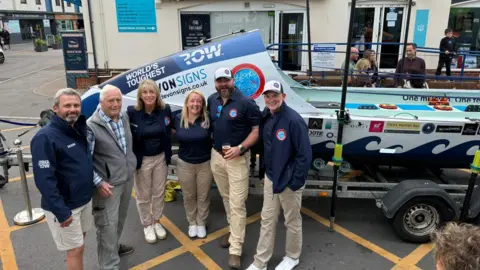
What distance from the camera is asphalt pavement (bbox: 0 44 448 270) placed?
12.5 ft

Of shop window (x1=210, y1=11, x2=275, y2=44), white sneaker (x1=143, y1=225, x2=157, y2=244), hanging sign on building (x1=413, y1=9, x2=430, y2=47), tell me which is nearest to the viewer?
white sneaker (x1=143, y1=225, x2=157, y2=244)

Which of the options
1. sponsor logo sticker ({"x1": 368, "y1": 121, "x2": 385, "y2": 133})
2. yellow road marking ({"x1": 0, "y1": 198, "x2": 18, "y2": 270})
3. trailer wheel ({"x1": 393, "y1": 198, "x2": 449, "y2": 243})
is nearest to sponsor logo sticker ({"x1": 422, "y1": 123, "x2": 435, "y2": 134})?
sponsor logo sticker ({"x1": 368, "y1": 121, "x2": 385, "y2": 133})

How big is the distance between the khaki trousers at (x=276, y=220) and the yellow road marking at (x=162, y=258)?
34.7 inches

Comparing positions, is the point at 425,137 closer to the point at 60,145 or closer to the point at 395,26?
the point at 60,145

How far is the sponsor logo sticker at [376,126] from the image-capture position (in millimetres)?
4250

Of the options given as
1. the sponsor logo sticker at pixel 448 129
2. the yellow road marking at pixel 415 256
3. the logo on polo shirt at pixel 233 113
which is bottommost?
the yellow road marking at pixel 415 256

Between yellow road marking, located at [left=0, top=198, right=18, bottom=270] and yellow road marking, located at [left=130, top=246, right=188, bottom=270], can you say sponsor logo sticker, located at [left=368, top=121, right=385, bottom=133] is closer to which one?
yellow road marking, located at [left=130, top=246, right=188, bottom=270]

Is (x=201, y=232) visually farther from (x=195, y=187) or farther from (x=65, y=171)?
(x=65, y=171)

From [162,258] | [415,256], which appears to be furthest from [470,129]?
[162,258]

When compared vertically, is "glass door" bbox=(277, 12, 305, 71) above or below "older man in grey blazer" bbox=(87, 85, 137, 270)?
above

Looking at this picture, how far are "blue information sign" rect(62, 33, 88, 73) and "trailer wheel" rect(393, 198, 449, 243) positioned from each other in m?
11.1

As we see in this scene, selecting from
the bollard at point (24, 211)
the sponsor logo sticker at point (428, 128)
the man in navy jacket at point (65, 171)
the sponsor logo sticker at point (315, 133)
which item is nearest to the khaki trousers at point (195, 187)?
the man in navy jacket at point (65, 171)

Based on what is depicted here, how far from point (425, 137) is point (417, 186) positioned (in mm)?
637

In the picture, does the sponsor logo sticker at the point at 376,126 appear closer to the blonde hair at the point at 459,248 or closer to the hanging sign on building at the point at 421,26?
the blonde hair at the point at 459,248
